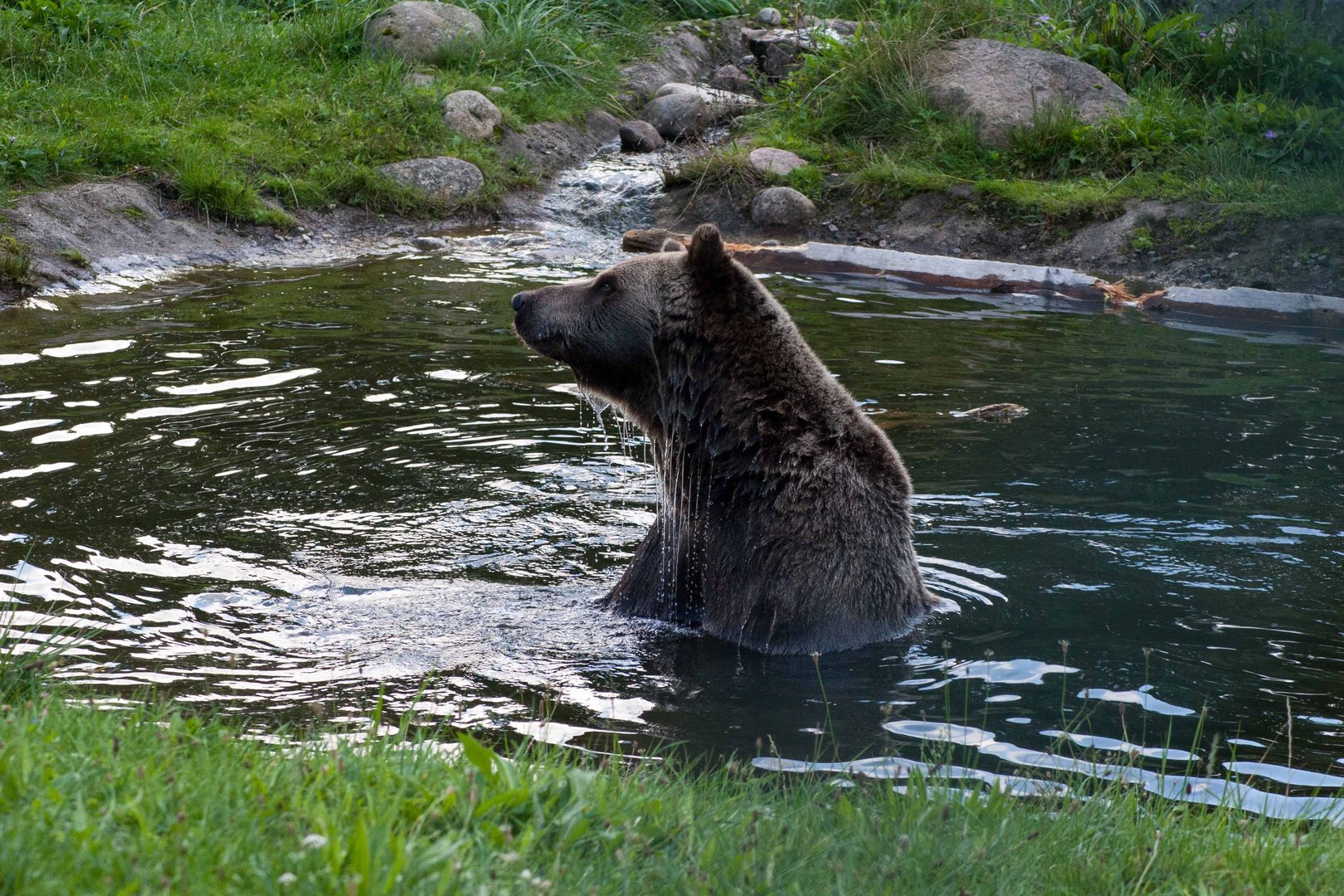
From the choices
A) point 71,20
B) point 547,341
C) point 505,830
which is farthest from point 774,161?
point 505,830

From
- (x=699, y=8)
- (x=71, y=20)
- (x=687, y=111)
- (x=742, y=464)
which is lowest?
(x=742, y=464)

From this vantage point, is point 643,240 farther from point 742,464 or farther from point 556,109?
point 742,464

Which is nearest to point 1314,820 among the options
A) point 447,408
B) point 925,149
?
point 447,408

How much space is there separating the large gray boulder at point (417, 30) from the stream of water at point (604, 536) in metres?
7.13

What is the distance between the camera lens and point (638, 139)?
60.3ft

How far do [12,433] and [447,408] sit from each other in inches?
99.4

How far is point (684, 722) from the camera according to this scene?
15.7 feet

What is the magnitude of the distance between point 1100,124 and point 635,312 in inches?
446

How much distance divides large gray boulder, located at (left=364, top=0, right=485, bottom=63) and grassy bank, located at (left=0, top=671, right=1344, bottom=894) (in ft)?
50.3

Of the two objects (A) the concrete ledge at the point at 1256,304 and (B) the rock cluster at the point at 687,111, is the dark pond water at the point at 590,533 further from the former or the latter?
(B) the rock cluster at the point at 687,111

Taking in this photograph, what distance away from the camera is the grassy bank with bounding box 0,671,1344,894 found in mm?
2373

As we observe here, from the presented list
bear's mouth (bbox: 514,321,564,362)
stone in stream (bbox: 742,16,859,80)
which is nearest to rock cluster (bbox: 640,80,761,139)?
stone in stream (bbox: 742,16,859,80)

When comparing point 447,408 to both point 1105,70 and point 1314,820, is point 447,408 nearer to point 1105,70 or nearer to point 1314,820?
point 1314,820

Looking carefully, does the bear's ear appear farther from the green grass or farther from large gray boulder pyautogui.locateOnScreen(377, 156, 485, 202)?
large gray boulder pyautogui.locateOnScreen(377, 156, 485, 202)
